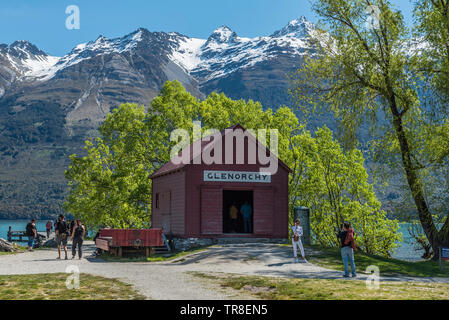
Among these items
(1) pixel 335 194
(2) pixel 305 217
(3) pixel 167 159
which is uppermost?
(3) pixel 167 159

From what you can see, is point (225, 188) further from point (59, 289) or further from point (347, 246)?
point (59, 289)

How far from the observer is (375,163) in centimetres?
2962

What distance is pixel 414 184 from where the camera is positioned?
1042 inches

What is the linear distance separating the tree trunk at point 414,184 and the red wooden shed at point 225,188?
795 cm

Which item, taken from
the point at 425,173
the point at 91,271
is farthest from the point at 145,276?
the point at 425,173

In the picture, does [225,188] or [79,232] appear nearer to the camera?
[79,232]

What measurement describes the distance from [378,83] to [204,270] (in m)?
13.4

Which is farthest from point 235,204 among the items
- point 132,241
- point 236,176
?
point 132,241

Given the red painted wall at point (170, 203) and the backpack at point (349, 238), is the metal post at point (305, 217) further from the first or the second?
the backpack at point (349, 238)

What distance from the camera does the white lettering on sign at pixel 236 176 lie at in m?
32.3

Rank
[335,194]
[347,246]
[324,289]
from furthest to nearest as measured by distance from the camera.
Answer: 1. [335,194]
2. [347,246]
3. [324,289]
